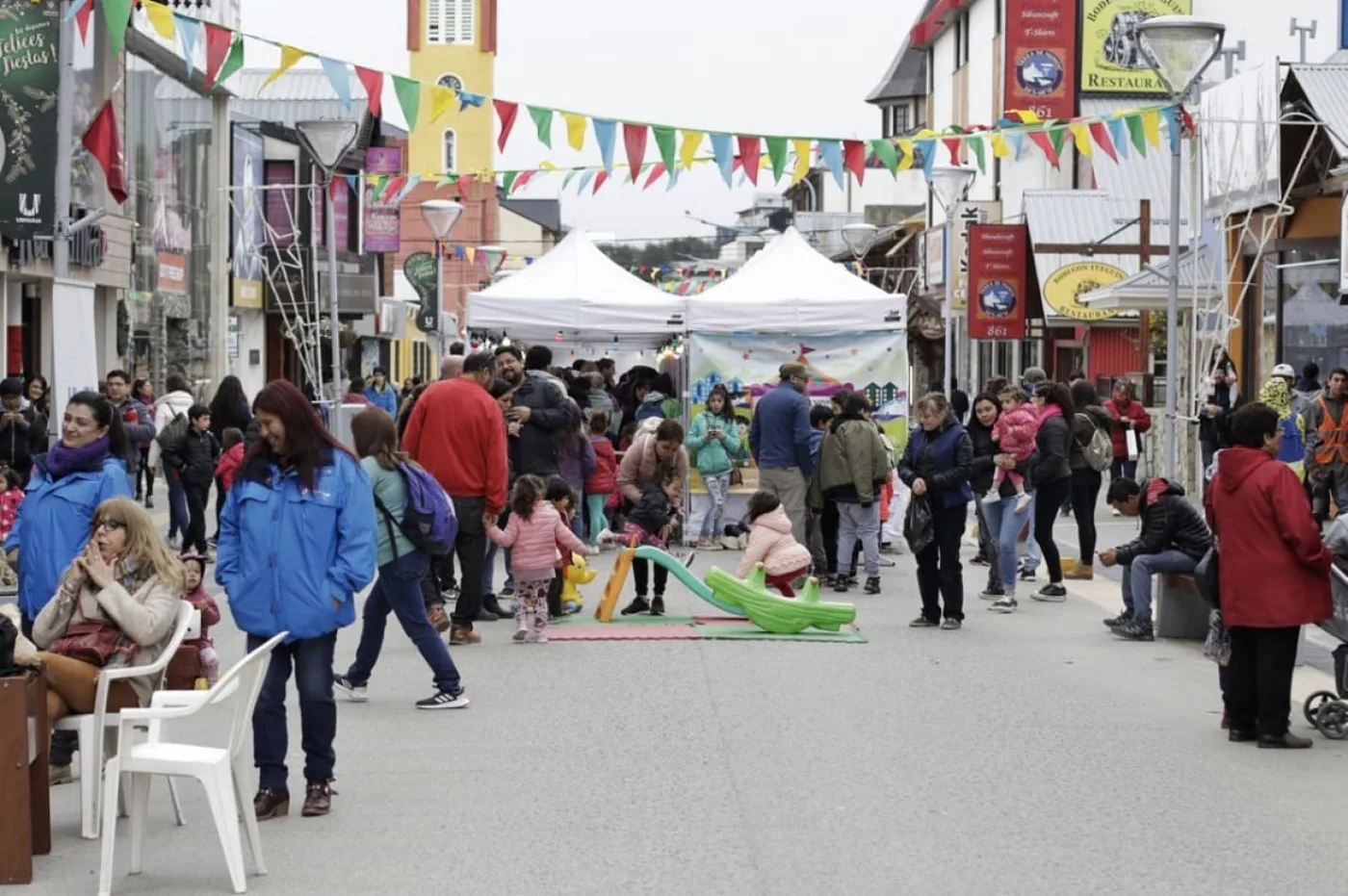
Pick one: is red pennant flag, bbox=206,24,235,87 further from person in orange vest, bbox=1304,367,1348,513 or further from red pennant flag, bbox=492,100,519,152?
person in orange vest, bbox=1304,367,1348,513

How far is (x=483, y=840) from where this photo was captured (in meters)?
7.85

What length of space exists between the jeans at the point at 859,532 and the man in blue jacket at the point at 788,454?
0.81 meters

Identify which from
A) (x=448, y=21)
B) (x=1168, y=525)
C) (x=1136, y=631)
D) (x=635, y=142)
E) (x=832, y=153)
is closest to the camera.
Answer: (x=1168, y=525)

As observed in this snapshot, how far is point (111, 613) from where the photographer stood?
8031 mm

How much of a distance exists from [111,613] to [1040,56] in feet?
140

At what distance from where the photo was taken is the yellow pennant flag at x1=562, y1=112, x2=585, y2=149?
1825 centimetres

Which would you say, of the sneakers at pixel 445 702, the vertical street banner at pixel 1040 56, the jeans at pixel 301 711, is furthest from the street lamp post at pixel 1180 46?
the vertical street banner at pixel 1040 56

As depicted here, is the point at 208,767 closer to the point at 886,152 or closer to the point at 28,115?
the point at 28,115

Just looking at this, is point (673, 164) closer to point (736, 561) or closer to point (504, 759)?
point (736, 561)

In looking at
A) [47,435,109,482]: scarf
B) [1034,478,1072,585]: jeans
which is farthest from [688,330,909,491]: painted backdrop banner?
[47,435,109,482]: scarf

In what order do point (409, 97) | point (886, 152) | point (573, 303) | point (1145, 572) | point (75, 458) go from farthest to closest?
point (573, 303)
point (886, 152)
point (409, 97)
point (1145, 572)
point (75, 458)

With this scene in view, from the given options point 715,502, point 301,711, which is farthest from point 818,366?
point 301,711

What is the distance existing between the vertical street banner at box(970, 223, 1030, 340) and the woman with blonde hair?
32627 millimetres

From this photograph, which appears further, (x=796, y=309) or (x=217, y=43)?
(x=796, y=309)
